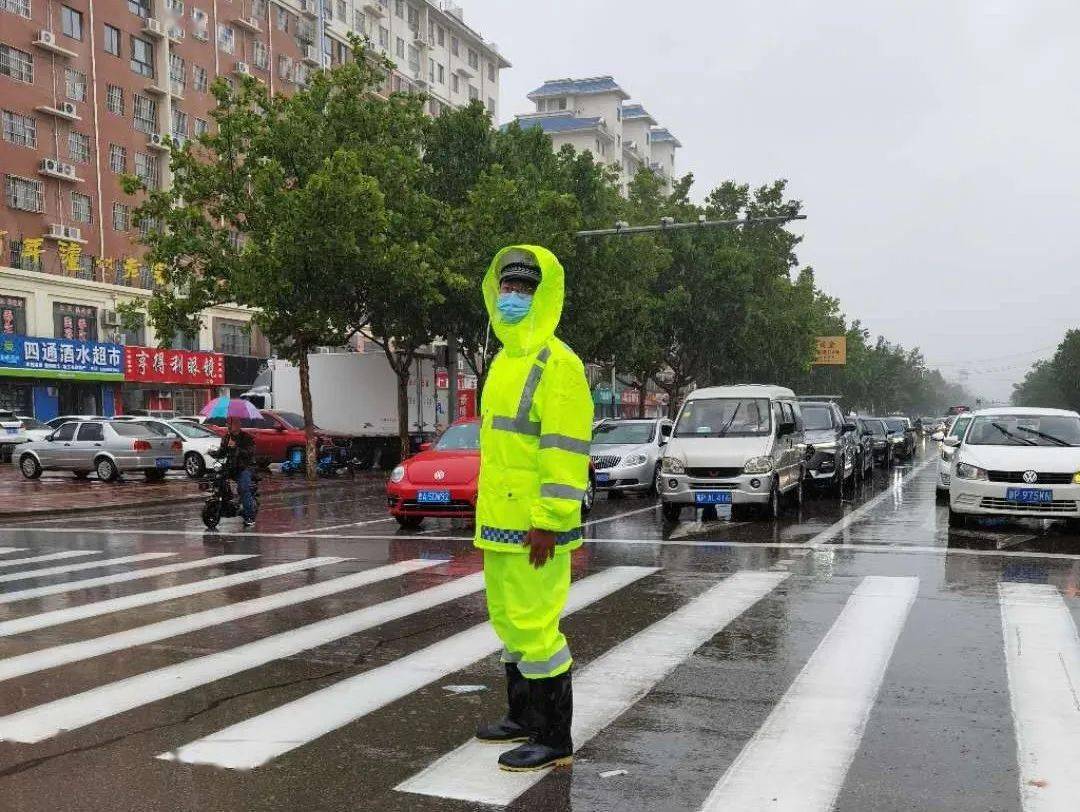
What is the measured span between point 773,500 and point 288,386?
19.4 meters

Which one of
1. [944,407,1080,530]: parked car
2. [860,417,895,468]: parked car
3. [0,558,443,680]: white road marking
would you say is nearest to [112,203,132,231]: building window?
[860,417,895,468]: parked car

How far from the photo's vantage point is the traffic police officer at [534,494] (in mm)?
4258

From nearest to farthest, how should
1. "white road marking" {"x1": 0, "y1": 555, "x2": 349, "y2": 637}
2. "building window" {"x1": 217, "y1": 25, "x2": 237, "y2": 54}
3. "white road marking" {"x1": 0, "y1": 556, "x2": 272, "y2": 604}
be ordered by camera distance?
"white road marking" {"x1": 0, "y1": 555, "x2": 349, "y2": 637} < "white road marking" {"x1": 0, "y1": 556, "x2": 272, "y2": 604} < "building window" {"x1": 217, "y1": 25, "x2": 237, "y2": 54}

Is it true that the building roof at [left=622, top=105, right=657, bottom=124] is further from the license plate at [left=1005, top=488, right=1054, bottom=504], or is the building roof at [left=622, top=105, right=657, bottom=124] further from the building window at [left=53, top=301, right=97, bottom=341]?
the license plate at [left=1005, top=488, right=1054, bottom=504]

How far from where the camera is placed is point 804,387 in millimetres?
77750

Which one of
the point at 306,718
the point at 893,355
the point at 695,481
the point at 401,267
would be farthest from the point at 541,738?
the point at 893,355

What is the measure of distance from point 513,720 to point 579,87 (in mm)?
100624

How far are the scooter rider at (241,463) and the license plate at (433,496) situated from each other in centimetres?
290

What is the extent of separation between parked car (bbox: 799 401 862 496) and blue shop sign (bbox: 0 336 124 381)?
30.4 meters

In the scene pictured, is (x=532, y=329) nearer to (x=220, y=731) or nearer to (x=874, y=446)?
(x=220, y=731)

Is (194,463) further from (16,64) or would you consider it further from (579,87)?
(579,87)

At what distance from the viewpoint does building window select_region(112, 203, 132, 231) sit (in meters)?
46.1

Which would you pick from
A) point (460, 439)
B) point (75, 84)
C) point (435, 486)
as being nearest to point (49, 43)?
point (75, 84)

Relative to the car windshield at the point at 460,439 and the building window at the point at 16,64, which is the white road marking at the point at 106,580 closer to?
the car windshield at the point at 460,439
